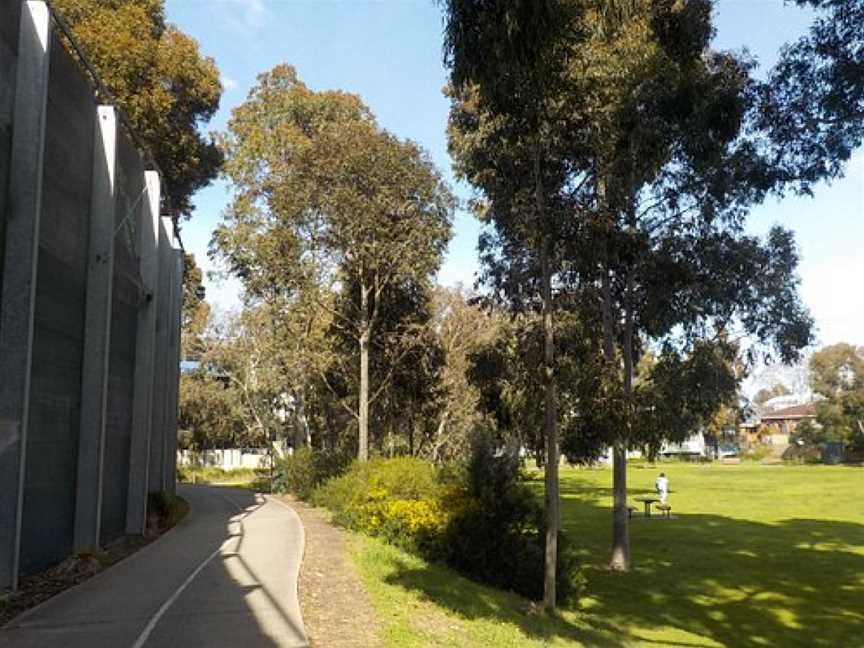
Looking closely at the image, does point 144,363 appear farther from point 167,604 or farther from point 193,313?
point 193,313

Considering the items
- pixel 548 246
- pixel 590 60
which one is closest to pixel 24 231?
pixel 548 246

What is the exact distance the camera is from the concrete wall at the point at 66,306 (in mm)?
10281

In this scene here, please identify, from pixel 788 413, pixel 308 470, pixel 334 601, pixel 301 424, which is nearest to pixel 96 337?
pixel 334 601

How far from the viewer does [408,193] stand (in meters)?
25.0

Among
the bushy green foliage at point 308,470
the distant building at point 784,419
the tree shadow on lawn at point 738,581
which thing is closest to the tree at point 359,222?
the bushy green foliage at point 308,470

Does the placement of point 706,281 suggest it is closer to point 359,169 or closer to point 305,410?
point 359,169

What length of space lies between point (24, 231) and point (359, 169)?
14.9m

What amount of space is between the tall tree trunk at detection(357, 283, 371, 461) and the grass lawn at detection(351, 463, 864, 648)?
7.45 meters

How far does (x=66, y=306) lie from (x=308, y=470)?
16601mm

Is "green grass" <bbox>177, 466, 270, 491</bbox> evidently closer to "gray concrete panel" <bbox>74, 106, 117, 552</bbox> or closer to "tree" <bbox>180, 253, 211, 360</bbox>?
"tree" <bbox>180, 253, 211, 360</bbox>

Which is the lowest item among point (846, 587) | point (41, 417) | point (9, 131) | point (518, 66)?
point (846, 587)

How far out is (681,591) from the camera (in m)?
18.4

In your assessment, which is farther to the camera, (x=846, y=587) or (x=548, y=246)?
(x=846, y=587)

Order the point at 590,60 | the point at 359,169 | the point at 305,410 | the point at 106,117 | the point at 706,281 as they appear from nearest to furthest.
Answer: the point at 106,117, the point at 590,60, the point at 706,281, the point at 359,169, the point at 305,410
